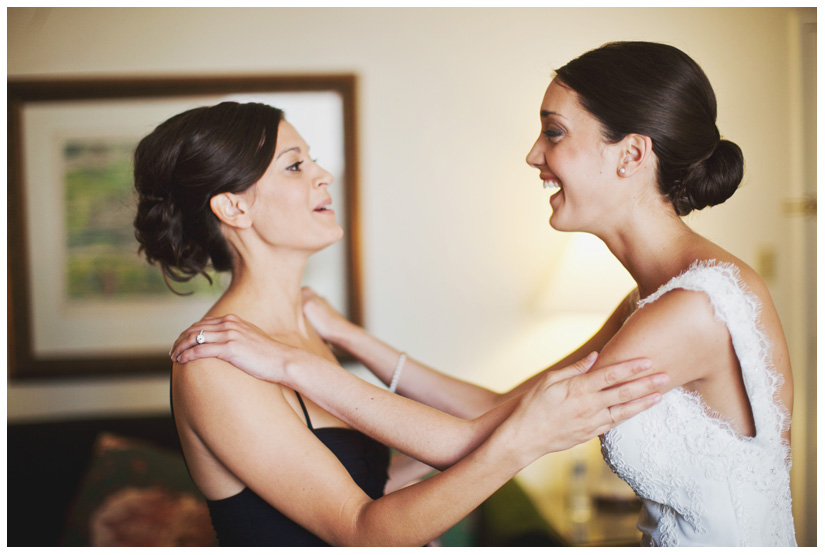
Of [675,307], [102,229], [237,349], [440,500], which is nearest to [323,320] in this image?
[237,349]

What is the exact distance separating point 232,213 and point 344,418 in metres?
0.55

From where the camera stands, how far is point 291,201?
147 cm

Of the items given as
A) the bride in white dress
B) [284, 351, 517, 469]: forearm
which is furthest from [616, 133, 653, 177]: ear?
[284, 351, 517, 469]: forearm

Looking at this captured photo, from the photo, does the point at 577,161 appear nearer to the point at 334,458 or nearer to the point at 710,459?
the point at 710,459

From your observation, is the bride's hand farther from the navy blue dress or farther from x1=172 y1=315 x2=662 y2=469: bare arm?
the navy blue dress

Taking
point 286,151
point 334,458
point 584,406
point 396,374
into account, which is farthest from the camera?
point 396,374

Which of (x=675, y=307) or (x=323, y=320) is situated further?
(x=323, y=320)

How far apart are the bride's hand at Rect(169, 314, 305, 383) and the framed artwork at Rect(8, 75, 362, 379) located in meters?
1.66

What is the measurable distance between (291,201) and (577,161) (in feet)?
2.13

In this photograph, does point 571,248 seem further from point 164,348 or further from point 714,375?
point 164,348

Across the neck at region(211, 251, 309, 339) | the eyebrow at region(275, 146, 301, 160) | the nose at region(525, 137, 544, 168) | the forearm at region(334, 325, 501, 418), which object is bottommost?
the forearm at region(334, 325, 501, 418)

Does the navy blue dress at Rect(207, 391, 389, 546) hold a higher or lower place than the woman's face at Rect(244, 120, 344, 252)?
lower

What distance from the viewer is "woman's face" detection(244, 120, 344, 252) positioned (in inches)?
57.3

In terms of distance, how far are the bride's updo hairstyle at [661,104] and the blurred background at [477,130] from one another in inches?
60.0
